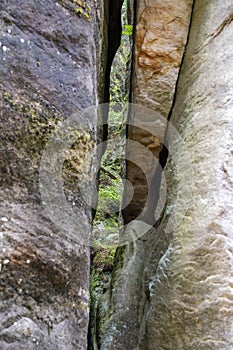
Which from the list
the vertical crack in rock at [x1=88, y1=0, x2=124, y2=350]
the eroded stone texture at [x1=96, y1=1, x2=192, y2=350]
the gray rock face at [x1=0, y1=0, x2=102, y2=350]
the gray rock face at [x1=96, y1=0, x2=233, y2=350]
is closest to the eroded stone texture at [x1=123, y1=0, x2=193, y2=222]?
the eroded stone texture at [x1=96, y1=1, x2=192, y2=350]

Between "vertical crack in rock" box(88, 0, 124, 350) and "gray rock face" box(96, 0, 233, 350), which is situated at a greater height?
"vertical crack in rock" box(88, 0, 124, 350)

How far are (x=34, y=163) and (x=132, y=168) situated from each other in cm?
254

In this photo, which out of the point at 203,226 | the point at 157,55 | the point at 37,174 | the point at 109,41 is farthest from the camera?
the point at 109,41

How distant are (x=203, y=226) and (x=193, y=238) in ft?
0.39

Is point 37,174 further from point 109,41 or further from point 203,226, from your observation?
point 109,41

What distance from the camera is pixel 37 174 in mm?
2564

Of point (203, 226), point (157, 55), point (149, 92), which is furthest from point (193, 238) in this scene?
point (157, 55)

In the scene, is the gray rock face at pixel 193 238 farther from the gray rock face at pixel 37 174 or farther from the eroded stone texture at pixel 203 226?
the gray rock face at pixel 37 174

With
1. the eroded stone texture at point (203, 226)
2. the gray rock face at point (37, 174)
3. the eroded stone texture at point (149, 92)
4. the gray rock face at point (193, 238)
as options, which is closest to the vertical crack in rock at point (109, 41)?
the eroded stone texture at point (149, 92)

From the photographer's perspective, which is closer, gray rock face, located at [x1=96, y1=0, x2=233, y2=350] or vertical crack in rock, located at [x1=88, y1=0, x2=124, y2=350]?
gray rock face, located at [x1=96, y1=0, x2=233, y2=350]

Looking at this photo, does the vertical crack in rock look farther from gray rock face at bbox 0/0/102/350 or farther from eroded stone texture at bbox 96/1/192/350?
gray rock face at bbox 0/0/102/350

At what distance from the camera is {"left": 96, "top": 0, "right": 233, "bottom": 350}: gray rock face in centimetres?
303

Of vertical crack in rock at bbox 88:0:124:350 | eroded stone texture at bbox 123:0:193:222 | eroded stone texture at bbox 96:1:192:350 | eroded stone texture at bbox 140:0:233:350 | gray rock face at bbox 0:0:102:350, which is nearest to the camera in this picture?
gray rock face at bbox 0:0:102:350

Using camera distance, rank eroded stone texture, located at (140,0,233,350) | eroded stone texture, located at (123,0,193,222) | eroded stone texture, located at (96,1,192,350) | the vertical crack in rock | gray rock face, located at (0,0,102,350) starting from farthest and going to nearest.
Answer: the vertical crack in rock → eroded stone texture, located at (123,0,193,222) → eroded stone texture, located at (96,1,192,350) → eroded stone texture, located at (140,0,233,350) → gray rock face, located at (0,0,102,350)
